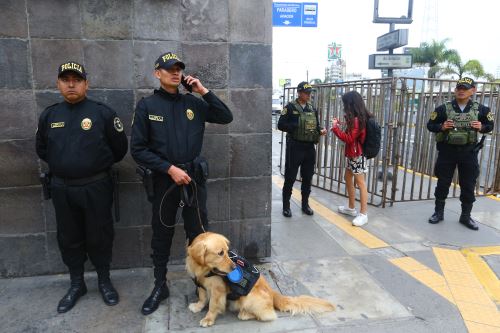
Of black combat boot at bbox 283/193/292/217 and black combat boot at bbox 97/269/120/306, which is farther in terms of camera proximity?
black combat boot at bbox 283/193/292/217

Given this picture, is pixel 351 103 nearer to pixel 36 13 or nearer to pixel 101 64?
pixel 101 64

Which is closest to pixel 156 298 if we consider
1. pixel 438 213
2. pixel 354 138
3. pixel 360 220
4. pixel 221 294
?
pixel 221 294

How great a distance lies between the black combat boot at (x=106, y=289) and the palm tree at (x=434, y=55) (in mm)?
40484

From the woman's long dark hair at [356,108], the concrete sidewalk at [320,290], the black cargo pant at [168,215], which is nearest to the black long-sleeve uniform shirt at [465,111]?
the woman's long dark hair at [356,108]

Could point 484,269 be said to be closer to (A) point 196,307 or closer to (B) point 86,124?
(A) point 196,307

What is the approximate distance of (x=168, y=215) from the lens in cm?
308

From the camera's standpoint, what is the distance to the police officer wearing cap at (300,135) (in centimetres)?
521

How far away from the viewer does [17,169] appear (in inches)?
134

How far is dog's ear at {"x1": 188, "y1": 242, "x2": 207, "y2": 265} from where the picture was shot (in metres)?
2.63

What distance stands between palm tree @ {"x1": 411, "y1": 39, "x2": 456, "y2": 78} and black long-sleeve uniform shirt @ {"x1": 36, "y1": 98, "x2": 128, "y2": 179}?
4036 cm

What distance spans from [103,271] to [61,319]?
0.48 metres

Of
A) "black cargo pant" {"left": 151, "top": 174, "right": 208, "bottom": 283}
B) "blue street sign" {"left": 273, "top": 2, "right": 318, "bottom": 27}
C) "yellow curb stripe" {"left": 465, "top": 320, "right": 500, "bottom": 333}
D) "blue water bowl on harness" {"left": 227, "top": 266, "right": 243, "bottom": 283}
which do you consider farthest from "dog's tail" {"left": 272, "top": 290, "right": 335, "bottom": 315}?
"blue street sign" {"left": 273, "top": 2, "right": 318, "bottom": 27}

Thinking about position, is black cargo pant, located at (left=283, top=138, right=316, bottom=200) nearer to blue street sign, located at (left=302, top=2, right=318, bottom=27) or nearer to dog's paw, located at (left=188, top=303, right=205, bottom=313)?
dog's paw, located at (left=188, top=303, right=205, bottom=313)

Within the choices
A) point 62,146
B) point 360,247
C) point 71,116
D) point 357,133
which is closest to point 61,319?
point 62,146
